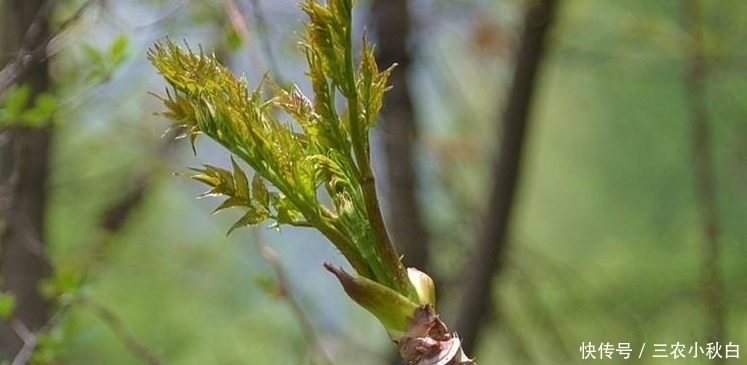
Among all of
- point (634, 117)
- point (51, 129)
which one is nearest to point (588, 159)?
point (634, 117)

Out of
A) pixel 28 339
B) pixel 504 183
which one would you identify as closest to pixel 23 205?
pixel 28 339

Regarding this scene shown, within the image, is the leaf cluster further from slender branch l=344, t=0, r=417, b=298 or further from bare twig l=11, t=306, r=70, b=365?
bare twig l=11, t=306, r=70, b=365

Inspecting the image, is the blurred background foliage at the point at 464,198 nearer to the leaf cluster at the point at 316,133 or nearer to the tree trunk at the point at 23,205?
the tree trunk at the point at 23,205

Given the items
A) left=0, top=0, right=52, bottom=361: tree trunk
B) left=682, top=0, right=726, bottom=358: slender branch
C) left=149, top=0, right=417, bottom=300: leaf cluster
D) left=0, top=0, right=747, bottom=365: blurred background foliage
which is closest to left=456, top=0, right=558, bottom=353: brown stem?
left=0, top=0, right=747, bottom=365: blurred background foliage

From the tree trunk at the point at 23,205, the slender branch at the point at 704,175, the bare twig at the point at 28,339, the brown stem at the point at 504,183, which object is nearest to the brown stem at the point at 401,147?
the brown stem at the point at 504,183

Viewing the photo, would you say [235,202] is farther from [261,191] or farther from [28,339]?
[28,339]

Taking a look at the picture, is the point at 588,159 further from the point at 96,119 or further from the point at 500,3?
the point at 96,119
